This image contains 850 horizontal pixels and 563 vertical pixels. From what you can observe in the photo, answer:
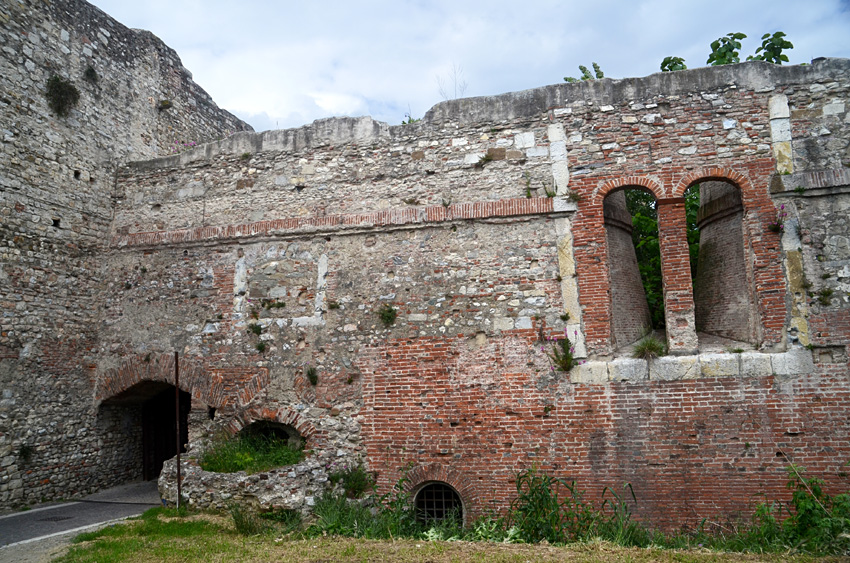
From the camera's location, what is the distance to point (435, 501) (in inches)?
358

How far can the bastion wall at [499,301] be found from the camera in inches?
322

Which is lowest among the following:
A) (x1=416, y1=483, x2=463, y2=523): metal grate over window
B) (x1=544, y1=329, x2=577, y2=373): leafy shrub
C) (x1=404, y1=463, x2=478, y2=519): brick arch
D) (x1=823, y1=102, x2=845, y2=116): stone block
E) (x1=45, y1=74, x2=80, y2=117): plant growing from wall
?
(x1=416, y1=483, x2=463, y2=523): metal grate over window

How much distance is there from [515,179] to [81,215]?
7909 millimetres

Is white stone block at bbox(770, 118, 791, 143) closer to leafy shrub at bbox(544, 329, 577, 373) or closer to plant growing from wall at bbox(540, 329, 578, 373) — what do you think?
plant growing from wall at bbox(540, 329, 578, 373)

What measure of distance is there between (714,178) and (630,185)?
1194mm

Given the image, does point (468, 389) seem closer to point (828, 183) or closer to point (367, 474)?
point (367, 474)

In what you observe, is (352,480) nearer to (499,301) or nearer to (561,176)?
(499,301)

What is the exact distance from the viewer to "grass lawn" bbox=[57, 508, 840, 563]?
6277 millimetres

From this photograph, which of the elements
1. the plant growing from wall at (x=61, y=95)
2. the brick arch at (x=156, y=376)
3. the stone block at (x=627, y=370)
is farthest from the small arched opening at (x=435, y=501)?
the plant growing from wall at (x=61, y=95)

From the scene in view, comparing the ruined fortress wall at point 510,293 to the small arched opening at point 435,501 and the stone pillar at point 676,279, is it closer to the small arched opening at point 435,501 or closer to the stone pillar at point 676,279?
the stone pillar at point 676,279

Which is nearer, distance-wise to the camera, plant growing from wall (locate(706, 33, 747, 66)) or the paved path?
the paved path

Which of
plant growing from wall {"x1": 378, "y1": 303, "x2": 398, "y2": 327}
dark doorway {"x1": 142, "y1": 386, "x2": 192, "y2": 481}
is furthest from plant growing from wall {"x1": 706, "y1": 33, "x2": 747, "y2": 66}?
dark doorway {"x1": 142, "y1": 386, "x2": 192, "y2": 481}

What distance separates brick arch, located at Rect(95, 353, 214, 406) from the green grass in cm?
87

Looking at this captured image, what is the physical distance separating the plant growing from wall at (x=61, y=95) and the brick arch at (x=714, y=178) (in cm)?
1046
